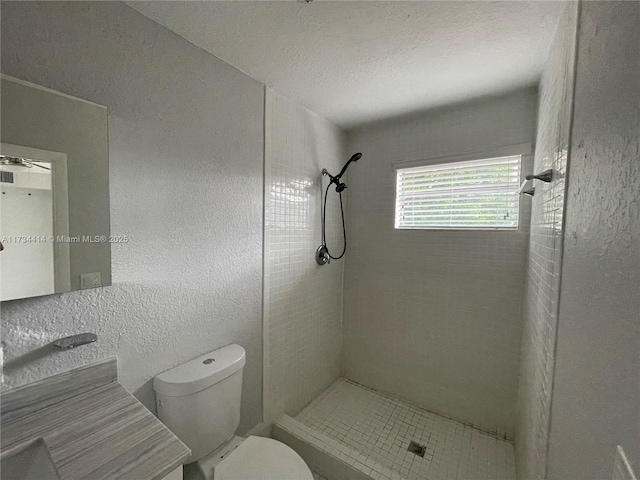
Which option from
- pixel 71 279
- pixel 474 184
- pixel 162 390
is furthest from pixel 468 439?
pixel 71 279

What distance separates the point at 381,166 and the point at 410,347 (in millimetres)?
1468

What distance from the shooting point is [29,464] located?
2.57 ft

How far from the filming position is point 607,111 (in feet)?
1.92

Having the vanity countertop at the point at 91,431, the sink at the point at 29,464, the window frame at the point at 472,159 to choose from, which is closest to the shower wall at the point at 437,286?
the window frame at the point at 472,159

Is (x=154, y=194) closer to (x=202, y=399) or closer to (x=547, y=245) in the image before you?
(x=202, y=399)

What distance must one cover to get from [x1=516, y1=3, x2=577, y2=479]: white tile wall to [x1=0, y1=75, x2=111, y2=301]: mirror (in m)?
1.61

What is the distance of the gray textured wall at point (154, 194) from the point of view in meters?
0.88

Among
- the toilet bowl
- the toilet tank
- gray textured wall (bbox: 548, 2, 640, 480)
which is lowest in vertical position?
the toilet bowl

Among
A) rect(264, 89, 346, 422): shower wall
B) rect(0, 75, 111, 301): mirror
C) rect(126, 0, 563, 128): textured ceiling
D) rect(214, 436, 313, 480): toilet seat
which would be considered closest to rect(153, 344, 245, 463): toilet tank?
rect(214, 436, 313, 480): toilet seat

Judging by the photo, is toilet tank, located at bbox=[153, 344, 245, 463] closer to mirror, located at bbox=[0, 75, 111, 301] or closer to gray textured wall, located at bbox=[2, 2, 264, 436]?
gray textured wall, located at bbox=[2, 2, 264, 436]

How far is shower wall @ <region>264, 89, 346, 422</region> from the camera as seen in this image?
1718 mm

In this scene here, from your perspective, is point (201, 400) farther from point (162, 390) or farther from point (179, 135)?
point (179, 135)

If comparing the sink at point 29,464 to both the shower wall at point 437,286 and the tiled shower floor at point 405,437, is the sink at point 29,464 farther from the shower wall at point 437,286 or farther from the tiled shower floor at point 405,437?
the shower wall at point 437,286

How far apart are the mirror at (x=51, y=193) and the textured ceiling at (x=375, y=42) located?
1.75 feet
